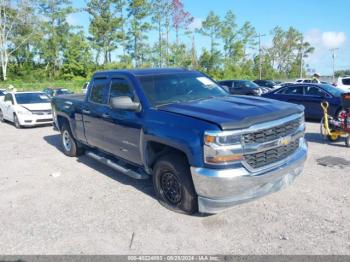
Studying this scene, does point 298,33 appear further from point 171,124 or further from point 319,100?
point 171,124

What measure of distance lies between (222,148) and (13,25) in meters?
49.6

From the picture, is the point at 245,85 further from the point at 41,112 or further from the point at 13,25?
the point at 13,25

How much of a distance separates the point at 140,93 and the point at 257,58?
61.3 m

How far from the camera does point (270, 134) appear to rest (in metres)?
3.81

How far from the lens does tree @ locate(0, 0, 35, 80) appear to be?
41719 mm

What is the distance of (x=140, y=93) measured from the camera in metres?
4.70

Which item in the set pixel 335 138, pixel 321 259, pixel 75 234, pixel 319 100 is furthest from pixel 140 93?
pixel 319 100

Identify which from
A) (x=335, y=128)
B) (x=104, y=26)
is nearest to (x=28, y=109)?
(x=335, y=128)

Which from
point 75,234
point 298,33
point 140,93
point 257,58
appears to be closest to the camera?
point 75,234

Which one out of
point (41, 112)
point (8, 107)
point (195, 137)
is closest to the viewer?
point (195, 137)

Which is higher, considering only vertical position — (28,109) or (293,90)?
(293,90)

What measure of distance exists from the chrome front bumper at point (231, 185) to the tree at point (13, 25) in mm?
44699

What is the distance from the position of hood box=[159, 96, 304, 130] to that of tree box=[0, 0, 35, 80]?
43.7 metres

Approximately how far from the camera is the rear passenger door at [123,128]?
4.72 meters
